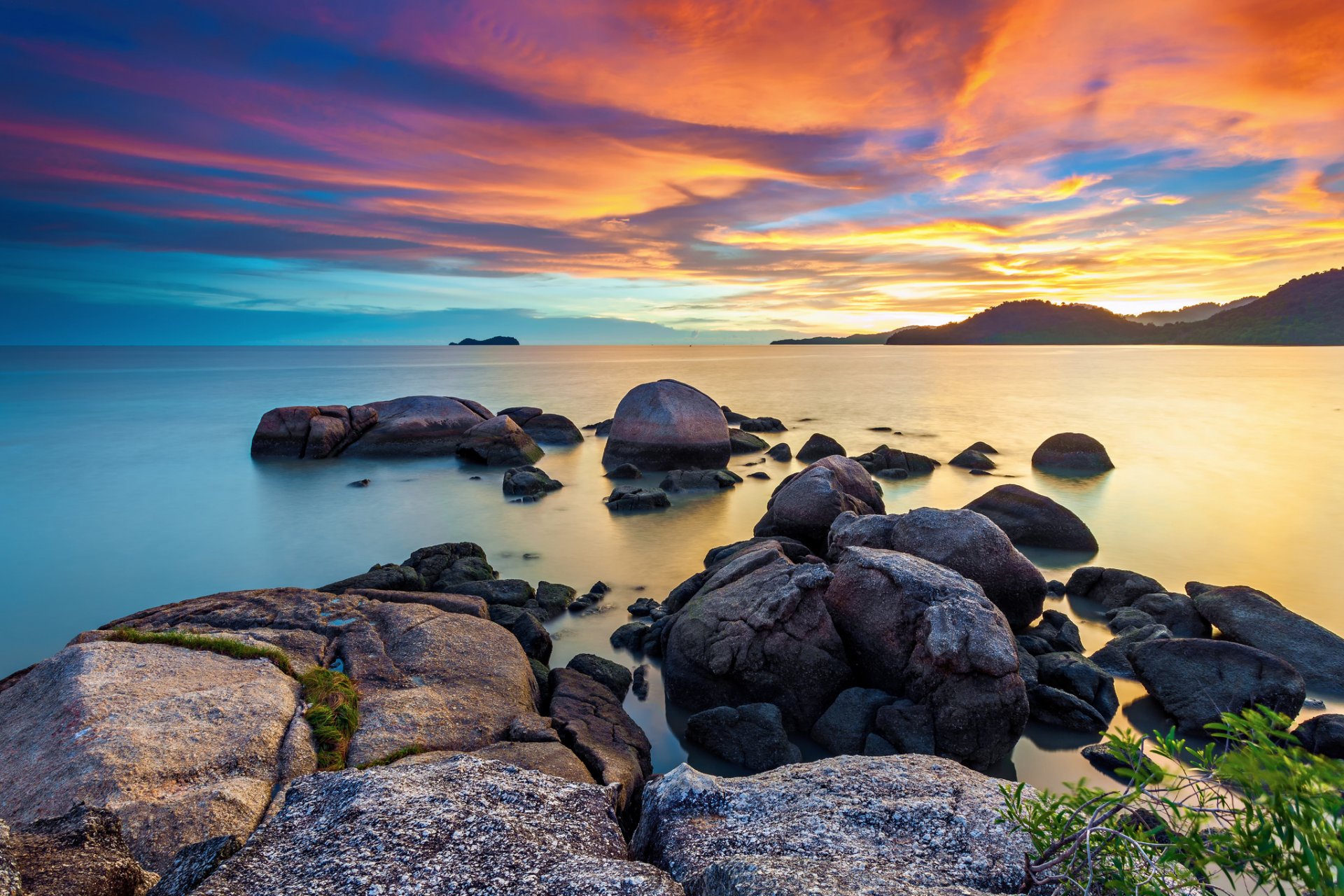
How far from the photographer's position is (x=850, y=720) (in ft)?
25.9

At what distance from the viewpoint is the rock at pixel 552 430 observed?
3192 centimetres

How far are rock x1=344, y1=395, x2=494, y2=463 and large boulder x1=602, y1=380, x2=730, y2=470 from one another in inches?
186

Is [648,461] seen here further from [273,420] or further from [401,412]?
[273,420]

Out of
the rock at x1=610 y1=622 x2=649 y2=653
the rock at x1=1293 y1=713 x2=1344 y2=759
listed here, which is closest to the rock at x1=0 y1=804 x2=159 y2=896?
the rock at x1=610 y1=622 x2=649 y2=653

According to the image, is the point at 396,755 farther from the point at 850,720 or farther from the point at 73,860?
the point at 850,720

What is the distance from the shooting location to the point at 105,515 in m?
20.1

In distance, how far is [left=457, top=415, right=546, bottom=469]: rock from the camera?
25875mm

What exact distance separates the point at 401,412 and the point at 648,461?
11.4 m

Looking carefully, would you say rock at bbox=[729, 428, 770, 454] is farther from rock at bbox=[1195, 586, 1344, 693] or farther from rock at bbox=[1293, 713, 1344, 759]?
rock at bbox=[1293, 713, 1344, 759]

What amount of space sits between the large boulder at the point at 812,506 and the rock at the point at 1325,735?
7.19 metres

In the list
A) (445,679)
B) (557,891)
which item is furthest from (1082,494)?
(557,891)

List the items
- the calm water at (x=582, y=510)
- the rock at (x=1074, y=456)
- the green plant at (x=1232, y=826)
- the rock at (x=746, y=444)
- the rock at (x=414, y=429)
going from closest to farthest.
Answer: the green plant at (x=1232, y=826)
the calm water at (x=582, y=510)
the rock at (x=1074, y=456)
the rock at (x=414, y=429)
the rock at (x=746, y=444)

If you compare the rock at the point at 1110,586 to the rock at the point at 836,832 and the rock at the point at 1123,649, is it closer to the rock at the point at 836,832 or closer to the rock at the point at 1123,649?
the rock at the point at 1123,649

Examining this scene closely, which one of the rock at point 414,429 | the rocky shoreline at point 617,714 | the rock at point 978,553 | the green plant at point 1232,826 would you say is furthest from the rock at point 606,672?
the rock at point 414,429
